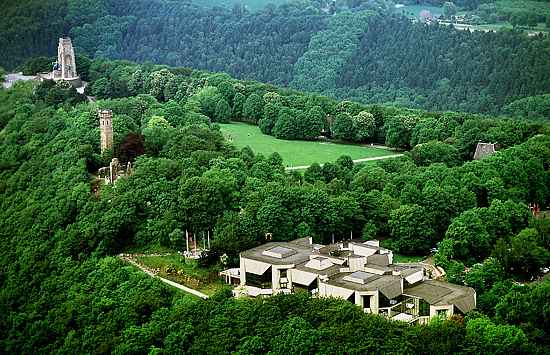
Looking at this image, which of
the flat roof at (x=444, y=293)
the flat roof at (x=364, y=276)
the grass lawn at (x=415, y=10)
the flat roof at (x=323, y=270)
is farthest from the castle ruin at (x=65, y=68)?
the flat roof at (x=444, y=293)

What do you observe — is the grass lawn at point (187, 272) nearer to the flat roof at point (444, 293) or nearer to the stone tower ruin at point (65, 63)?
the flat roof at point (444, 293)

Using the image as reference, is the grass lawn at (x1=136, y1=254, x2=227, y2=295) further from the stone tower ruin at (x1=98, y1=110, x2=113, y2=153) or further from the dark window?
the stone tower ruin at (x1=98, y1=110, x2=113, y2=153)

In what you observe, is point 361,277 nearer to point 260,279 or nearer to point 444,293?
point 444,293

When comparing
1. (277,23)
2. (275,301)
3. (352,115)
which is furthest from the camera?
(277,23)

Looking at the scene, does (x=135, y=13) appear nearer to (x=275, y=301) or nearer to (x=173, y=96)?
(x=173, y=96)

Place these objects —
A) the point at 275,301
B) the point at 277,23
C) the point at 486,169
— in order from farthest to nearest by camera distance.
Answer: the point at 277,23
the point at 486,169
the point at 275,301

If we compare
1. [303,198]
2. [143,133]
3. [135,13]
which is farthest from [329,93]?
[303,198]

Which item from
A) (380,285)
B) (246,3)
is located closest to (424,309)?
(380,285)

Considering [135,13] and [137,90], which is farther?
[135,13]
